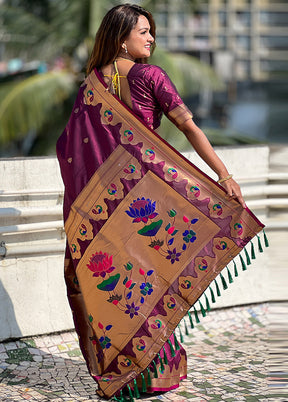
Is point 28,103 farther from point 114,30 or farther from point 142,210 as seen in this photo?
point 142,210

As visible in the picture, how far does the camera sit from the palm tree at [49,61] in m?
12.6

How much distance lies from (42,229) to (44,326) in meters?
0.57

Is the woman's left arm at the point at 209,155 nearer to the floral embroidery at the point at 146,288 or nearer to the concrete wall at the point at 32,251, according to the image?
the floral embroidery at the point at 146,288

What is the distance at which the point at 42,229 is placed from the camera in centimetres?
428

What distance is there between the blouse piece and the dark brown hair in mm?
140

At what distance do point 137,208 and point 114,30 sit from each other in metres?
0.79

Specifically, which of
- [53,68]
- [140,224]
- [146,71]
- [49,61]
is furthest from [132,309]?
[53,68]

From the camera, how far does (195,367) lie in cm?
397

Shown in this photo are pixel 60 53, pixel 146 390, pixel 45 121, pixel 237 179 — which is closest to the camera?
pixel 146 390

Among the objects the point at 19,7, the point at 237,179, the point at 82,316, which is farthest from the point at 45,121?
the point at 82,316

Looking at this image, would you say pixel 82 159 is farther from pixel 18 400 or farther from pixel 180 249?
pixel 18 400

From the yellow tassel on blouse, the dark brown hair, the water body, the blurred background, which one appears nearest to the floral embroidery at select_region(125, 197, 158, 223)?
the yellow tassel on blouse

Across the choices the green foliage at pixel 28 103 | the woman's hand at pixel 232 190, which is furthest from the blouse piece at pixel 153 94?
the green foliage at pixel 28 103

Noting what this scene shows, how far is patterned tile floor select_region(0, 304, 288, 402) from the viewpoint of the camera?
11.9 ft
